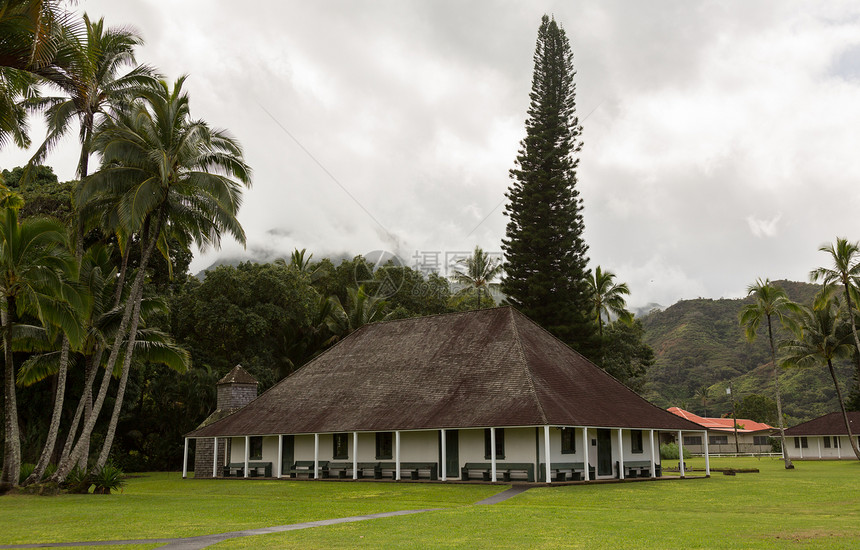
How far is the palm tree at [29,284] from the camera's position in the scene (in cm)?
2181

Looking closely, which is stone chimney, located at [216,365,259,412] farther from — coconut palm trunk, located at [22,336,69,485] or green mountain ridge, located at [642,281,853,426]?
green mountain ridge, located at [642,281,853,426]

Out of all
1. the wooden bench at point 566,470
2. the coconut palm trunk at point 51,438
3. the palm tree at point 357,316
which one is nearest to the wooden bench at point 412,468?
the wooden bench at point 566,470

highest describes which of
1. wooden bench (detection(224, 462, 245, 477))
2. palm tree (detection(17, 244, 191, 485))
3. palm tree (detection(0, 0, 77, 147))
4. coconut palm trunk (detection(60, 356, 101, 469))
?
palm tree (detection(0, 0, 77, 147))

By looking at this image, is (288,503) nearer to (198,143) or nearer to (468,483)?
(468,483)

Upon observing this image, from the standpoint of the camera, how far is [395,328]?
36.5 metres

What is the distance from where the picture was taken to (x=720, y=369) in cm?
10381

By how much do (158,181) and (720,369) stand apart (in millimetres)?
95280

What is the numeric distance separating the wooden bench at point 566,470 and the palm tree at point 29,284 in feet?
52.4

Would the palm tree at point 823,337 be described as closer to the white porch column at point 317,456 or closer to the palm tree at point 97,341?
the white porch column at point 317,456

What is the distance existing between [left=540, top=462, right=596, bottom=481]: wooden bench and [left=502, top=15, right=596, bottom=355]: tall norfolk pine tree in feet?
57.5

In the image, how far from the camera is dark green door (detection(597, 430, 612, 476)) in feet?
93.8

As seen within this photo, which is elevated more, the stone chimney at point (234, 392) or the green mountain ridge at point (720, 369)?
the green mountain ridge at point (720, 369)

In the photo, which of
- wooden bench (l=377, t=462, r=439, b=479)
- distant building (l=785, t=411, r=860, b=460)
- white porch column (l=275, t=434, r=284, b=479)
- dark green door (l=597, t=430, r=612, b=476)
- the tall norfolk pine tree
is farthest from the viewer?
distant building (l=785, t=411, r=860, b=460)

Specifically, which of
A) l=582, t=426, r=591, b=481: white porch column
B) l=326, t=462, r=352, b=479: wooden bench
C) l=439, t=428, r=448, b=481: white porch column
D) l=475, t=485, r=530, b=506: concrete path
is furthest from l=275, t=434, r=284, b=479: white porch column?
l=582, t=426, r=591, b=481: white porch column
